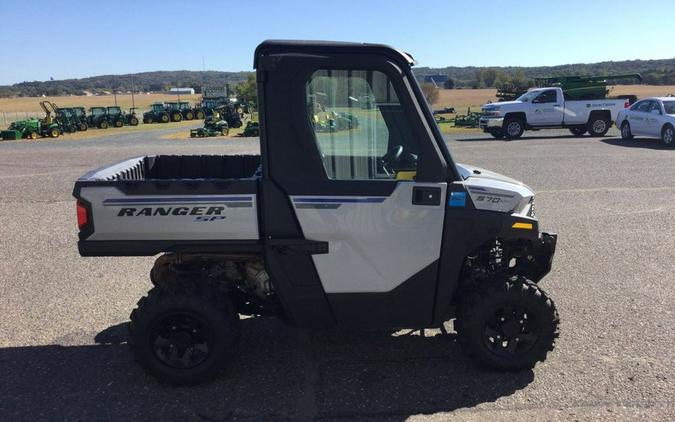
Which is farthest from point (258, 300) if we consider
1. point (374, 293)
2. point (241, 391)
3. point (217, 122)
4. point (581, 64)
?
point (581, 64)

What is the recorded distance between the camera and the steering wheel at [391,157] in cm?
354

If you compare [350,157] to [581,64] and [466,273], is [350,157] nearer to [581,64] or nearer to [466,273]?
[466,273]

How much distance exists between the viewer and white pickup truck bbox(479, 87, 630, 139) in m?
23.3

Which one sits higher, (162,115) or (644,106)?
(644,106)

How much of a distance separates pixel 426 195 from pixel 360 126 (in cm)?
62

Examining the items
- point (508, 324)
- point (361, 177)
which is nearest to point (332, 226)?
point (361, 177)

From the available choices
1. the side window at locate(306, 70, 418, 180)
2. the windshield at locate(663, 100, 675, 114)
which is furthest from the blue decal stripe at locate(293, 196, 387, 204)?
the windshield at locate(663, 100, 675, 114)

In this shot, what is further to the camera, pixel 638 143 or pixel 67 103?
pixel 67 103

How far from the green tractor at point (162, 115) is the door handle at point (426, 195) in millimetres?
47113

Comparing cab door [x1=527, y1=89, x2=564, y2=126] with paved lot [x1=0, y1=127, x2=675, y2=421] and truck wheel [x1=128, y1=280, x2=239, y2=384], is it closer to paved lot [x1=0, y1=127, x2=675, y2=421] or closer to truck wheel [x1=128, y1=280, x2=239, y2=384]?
paved lot [x1=0, y1=127, x2=675, y2=421]

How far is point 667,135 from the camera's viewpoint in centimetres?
1830

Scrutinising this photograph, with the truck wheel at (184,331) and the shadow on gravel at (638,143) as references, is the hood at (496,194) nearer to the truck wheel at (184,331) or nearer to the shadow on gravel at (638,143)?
the truck wheel at (184,331)

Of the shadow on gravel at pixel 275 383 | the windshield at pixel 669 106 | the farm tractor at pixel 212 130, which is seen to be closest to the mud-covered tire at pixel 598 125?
the windshield at pixel 669 106

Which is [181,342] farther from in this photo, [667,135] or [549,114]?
[549,114]
